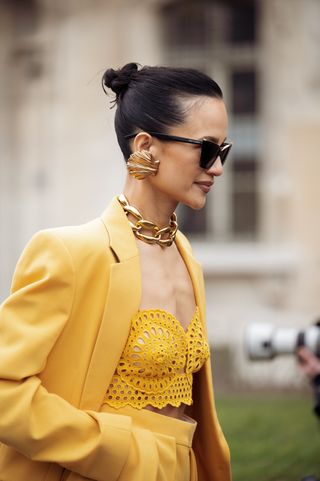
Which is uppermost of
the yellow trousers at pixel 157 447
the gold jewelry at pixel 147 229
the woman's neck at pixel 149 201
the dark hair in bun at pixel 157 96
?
the dark hair in bun at pixel 157 96

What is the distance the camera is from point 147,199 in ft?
9.34

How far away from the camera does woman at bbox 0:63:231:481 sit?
2529mm

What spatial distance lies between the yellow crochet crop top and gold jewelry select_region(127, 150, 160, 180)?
0.38m

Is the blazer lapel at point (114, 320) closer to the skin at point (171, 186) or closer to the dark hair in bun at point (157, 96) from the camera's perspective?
the skin at point (171, 186)

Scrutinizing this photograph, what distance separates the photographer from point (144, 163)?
2793mm

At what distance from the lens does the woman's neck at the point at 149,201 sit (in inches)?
112

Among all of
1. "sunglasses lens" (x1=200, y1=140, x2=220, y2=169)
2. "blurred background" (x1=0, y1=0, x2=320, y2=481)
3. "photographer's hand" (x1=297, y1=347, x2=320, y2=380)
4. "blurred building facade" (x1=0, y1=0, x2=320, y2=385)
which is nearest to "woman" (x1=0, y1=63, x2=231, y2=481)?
"sunglasses lens" (x1=200, y1=140, x2=220, y2=169)

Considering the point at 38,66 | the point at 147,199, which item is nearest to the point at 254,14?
the point at 38,66

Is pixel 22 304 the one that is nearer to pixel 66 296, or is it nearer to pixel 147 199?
pixel 66 296

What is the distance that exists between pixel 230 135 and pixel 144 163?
7.85 meters

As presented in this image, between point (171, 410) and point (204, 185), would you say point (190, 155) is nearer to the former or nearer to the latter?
point (204, 185)

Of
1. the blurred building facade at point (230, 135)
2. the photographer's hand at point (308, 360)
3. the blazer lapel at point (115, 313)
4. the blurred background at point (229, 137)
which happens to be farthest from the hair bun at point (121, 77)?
the blurred building facade at point (230, 135)

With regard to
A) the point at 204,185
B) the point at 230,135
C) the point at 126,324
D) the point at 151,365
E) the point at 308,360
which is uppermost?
the point at 204,185

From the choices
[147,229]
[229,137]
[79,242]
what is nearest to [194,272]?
[147,229]
